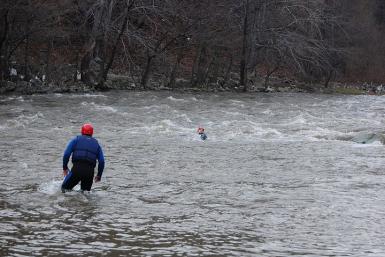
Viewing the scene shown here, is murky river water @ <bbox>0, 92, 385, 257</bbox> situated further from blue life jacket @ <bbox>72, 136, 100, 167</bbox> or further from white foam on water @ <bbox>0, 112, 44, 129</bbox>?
blue life jacket @ <bbox>72, 136, 100, 167</bbox>

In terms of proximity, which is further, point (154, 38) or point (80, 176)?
point (154, 38)

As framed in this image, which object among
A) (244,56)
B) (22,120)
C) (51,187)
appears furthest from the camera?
(244,56)

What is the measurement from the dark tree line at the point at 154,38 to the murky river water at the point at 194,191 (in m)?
11.5

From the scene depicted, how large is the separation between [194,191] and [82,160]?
86.2 inches

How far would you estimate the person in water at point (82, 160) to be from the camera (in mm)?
10195

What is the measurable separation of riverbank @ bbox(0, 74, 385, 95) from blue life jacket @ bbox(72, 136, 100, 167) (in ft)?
69.0

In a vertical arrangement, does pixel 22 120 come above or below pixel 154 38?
below

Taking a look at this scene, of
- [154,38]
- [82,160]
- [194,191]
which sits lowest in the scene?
[194,191]

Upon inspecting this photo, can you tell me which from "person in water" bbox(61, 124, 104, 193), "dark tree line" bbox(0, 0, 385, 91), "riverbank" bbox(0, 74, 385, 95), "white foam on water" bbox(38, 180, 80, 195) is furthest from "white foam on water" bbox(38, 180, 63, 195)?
"dark tree line" bbox(0, 0, 385, 91)

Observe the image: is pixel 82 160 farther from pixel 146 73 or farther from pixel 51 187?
pixel 146 73

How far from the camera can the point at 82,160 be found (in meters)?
10.2

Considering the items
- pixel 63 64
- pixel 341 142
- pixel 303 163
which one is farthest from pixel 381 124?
pixel 63 64

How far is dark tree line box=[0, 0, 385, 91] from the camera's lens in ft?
111

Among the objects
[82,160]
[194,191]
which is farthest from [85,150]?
[194,191]
